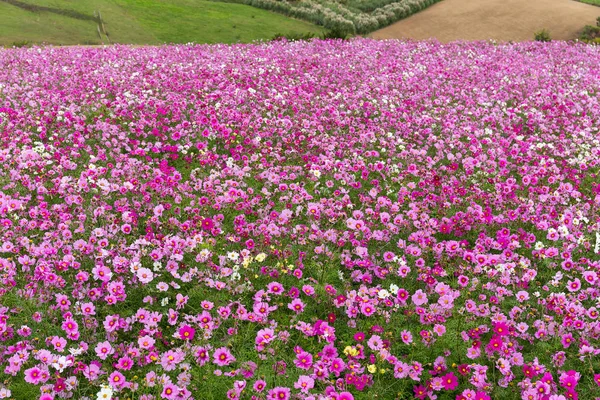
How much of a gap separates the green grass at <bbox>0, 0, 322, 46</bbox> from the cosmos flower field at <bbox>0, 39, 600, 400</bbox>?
14.2m

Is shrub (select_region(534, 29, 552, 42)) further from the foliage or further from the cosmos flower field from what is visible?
the cosmos flower field

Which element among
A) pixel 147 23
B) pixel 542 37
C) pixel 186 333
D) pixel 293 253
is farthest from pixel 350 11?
pixel 186 333

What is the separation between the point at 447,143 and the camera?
9133mm

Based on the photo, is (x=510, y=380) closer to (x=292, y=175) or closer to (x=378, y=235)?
(x=378, y=235)

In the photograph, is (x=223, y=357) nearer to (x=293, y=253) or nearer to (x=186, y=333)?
(x=186, y=333)

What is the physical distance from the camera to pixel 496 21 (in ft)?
109

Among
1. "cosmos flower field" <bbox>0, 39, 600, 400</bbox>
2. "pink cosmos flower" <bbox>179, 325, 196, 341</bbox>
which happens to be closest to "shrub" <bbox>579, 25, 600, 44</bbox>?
"cosmos flower field" <bbox>0, 39, 600, 400</bbox>

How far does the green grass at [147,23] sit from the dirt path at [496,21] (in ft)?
24.4

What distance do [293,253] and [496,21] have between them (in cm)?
3414

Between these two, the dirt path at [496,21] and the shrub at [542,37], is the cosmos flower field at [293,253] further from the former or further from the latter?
the dirt path at [496,21]

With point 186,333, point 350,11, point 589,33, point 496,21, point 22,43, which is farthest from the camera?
point 350,11

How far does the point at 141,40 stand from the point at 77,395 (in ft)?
77.7

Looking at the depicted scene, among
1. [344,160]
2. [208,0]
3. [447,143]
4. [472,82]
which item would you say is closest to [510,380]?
[344,160]

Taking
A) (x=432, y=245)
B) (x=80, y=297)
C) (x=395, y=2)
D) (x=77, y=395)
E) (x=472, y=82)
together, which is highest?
(x=395, y=2)
